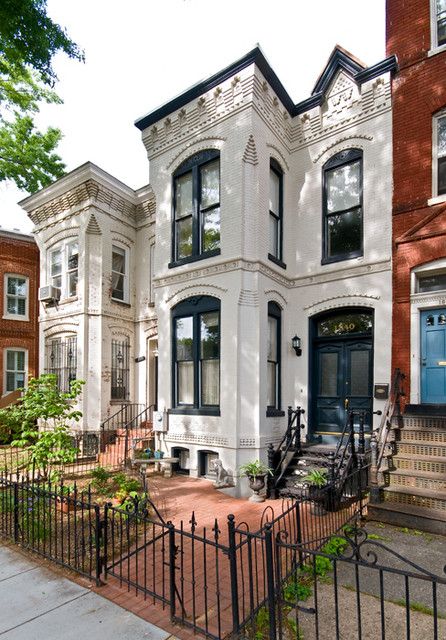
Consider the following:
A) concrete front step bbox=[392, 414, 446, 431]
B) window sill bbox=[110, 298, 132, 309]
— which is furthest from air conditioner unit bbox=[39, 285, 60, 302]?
concrete front step bbox=[392, 414, 446, 431]

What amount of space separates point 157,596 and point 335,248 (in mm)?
8311

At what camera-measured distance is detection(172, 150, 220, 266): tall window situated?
985cm

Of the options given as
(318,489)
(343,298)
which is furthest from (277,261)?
(318,489)

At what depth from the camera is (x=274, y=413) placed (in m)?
9.32

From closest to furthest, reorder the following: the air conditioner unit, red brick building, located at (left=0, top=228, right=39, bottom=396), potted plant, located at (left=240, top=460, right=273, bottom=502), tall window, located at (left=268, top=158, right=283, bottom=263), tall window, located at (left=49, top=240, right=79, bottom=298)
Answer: potted plant, located at (left=240, top=460, right=273, bottom=502) → tall window, located at (left=268, top=158, right=283, bottom=263) → tall window, located at (left=49, top=240, right=79, bottom=298) → the air conditioner unit → red brick building, located at (left=0, top=228, right=39, bottom=396)

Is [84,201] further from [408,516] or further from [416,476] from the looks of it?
Result: [408,516]

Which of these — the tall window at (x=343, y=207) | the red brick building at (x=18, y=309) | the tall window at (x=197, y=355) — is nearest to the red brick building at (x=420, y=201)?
the tall window at (x=343, y=207)

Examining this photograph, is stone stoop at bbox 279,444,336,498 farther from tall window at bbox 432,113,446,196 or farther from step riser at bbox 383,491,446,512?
tall window at bbox 432,113,446,196

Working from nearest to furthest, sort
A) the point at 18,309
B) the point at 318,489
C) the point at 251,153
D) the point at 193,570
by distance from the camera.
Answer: the point at 193,570 → the point at 318,489 → the point at 251,153 → the point at 18,309

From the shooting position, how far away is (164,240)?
1072 centimetres

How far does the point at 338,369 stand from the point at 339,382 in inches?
12.3

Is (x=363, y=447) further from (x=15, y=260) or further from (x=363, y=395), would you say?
(x=15, y=260)

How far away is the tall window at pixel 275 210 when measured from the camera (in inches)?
393

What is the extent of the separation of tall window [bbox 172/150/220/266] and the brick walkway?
5569 millimetres
